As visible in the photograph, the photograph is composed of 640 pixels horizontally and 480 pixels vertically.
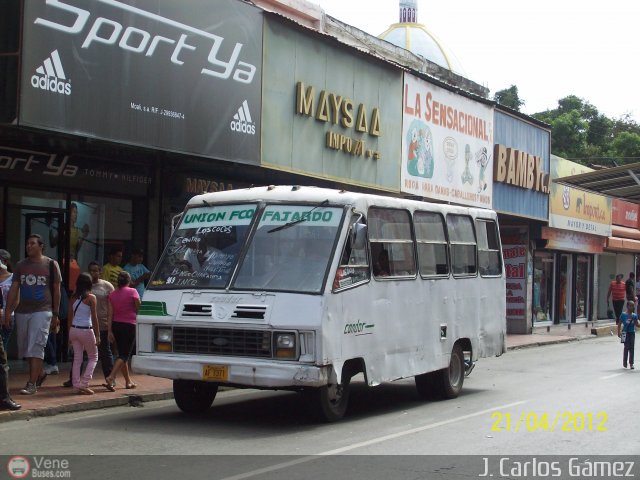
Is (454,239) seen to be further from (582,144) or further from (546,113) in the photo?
(546,113)

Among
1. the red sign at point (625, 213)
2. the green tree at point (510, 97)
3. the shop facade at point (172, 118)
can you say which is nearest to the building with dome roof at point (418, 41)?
the green tree at point (510, 97)

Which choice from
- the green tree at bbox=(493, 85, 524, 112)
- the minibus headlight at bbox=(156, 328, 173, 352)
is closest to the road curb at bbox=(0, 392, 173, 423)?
the minibus headlight at bbox=(156, 328, 173, 352)

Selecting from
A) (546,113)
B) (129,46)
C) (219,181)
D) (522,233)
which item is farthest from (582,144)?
(129,46)

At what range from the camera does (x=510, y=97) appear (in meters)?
69.1

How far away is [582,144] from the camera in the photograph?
6231 cm

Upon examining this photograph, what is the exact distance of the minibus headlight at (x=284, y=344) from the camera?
9703mm

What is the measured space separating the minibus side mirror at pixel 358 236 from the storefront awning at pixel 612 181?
68.3 feet

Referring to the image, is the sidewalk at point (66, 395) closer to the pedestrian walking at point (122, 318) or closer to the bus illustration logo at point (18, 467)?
the pedestrian walking at point (122, 318)

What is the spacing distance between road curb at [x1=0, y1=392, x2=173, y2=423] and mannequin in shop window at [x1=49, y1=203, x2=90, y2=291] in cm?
357

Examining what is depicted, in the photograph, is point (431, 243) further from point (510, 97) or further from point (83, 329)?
point (510, 97)

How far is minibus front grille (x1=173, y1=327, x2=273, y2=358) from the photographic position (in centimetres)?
977

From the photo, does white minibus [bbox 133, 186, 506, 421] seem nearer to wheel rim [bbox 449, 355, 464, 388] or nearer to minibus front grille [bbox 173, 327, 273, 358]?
minibus front grille [bbox 173, 327, 273, 358]

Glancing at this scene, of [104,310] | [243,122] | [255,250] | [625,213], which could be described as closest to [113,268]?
[104,310]

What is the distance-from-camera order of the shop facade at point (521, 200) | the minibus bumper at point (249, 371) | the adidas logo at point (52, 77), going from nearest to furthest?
the minibus bumper at point (249, 371) → the adidas logo at point (52, 77) → the shop facade at point (521, 200)
